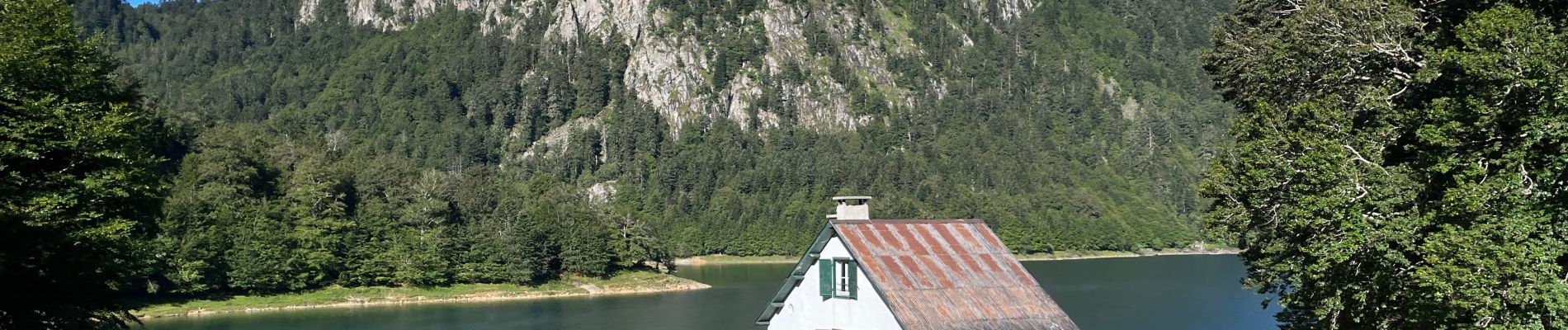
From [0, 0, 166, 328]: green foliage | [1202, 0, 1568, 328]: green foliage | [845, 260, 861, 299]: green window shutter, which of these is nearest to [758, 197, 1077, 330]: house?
[845, 260, 861, 299]: green window shutter

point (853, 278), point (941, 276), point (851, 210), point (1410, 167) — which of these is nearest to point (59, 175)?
point (851, 210)

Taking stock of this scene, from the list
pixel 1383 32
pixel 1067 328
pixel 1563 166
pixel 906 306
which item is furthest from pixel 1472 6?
pixel 906 306

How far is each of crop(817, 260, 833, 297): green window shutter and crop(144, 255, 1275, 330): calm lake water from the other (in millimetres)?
46692

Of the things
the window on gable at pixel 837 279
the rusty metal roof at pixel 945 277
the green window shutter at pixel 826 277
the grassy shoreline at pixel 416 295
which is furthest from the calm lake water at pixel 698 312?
the window on gable at pixel 837 279

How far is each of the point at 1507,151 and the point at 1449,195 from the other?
1568 mm

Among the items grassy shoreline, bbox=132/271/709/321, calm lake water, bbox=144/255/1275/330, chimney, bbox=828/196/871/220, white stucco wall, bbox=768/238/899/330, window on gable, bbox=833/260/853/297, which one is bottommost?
calm lake water, bbox=144/255/1275/330

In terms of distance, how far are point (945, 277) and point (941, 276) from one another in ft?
0.44

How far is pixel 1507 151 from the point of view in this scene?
26.6m

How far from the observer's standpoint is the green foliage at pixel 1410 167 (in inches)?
1021

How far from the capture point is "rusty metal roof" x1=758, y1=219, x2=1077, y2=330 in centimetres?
3438

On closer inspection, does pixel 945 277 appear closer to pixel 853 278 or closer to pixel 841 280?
pixel 853 278

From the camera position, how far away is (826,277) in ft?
119

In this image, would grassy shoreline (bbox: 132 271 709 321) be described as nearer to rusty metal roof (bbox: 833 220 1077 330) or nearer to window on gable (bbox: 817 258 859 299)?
window on gable (bbox: 817 258 859 299)

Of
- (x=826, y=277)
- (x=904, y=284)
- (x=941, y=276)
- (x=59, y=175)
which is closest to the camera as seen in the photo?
(x=904, y=284)
